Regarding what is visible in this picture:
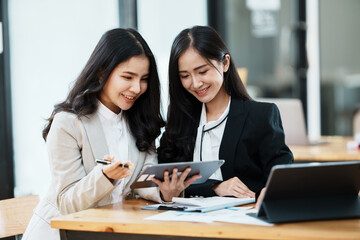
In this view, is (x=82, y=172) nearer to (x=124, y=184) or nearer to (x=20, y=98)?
(x=124, y=184)

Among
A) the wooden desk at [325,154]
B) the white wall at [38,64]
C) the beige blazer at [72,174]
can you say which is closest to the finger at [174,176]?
the beige blazer at [72,174]

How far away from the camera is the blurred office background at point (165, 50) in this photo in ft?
10.4

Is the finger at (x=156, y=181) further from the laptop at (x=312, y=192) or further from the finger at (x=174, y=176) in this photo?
the laptop at (x=312, y=192)

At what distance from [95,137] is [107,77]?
0.26m

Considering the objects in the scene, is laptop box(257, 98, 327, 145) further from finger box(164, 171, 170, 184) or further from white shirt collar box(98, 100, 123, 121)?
finger box(164, 171, 170, 184)

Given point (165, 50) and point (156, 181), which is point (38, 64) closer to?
point (165, 50)

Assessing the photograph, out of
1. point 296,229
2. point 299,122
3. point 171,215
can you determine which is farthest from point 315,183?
point 299,122

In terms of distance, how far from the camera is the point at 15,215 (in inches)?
78.1

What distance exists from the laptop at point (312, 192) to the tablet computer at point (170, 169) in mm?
323

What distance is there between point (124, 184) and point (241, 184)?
51 cm

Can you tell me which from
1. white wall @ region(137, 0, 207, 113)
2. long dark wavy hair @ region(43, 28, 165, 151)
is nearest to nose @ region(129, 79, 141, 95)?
long dark wavy hair @ region(43, 28, 165, 151)

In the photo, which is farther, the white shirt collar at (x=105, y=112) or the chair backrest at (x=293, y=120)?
the chair backrest at (x=293, y=120)

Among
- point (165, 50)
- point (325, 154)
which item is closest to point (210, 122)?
point (325, 154)

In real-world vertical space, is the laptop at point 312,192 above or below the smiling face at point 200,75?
below
